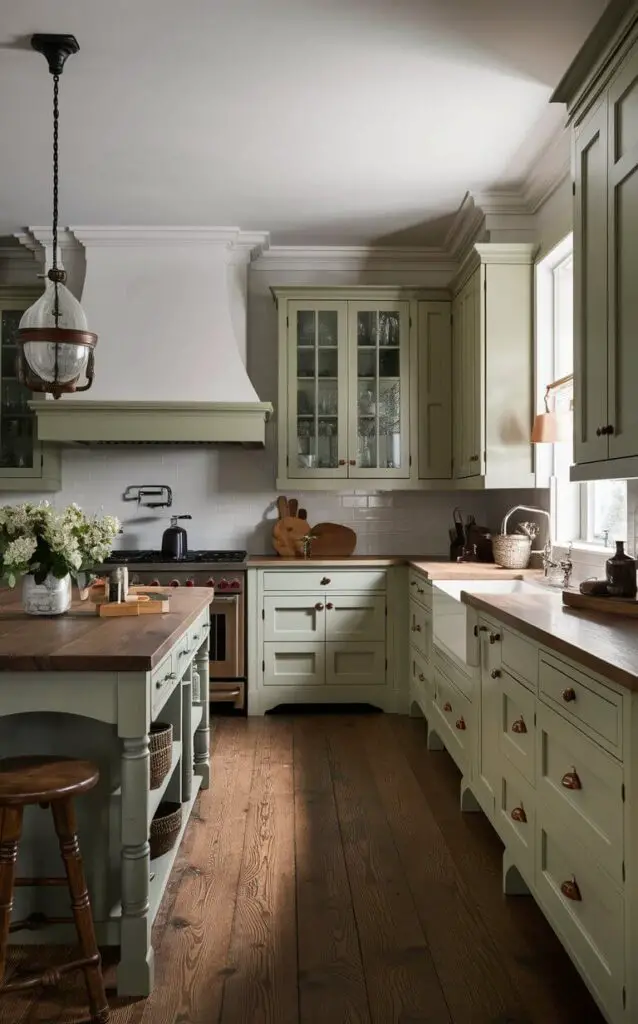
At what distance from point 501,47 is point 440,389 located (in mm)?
2270

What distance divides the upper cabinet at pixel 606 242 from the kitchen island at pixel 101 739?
143 cm

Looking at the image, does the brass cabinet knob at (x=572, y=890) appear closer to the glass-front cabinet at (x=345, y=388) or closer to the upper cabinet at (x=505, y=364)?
the upper cabinet at (x=505, y=364)

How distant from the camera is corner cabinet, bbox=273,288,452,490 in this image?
4.93 m

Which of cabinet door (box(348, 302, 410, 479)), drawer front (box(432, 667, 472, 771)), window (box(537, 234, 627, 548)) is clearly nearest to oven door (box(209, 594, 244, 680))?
cabinet door (box(348, 302, 410, 479))

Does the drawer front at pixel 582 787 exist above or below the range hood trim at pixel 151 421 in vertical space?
below

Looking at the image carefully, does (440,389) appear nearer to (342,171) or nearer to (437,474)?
(437,474)

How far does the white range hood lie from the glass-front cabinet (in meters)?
0.28

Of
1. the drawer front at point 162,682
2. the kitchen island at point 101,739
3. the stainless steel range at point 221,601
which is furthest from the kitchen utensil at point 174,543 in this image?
the drawer front at point 162,682

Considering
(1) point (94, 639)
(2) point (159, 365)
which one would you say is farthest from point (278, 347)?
(1) point (94, 639)

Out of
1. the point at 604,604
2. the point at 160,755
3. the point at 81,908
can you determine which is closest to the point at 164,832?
the point at 160,755

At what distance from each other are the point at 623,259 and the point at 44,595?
2011 millimetres

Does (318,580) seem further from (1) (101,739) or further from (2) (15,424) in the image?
(1) (101,739)

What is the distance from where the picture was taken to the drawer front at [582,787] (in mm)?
1621

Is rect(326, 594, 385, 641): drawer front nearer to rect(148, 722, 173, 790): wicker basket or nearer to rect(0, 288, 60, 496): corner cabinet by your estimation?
rect(0, 288, 60, 496): corner cabinet
